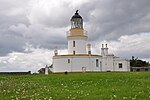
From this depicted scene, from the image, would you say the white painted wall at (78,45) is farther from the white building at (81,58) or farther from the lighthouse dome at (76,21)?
the lighthouse dome at (76,21)

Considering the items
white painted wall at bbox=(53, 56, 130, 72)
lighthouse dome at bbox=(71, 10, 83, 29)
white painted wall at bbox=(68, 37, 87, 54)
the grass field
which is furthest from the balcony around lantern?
the grass field

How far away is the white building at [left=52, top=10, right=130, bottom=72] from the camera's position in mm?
70062

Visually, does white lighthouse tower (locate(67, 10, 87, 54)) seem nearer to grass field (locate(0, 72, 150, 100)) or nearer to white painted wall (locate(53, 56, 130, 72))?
white painted wall (locate(53, 56, 130, 72))

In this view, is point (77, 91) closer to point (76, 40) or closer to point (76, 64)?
point (76, 64)

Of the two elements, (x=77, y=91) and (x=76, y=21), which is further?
(x=76, y=21)

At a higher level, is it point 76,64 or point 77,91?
point 76,64

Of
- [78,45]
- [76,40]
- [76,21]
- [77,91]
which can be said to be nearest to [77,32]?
[76,40]

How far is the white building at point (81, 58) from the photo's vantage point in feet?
230

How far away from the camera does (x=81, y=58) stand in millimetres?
70125

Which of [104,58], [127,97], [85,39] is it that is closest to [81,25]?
[85,39]

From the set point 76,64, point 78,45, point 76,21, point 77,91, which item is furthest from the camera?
point 76,21

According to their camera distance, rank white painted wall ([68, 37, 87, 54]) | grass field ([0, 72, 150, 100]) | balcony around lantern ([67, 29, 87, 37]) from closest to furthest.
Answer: grass field ([0, 72, 150, 100])
white painted wall ([68, 37, 87, 54])
balcony around lantern ([67, 29, 87, 37])

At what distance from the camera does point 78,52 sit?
73.8 metres

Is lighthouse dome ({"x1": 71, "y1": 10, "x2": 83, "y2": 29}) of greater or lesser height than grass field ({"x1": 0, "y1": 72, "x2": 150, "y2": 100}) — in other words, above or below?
above
